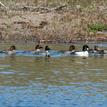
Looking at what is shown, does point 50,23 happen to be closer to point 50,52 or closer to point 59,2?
point 59,2

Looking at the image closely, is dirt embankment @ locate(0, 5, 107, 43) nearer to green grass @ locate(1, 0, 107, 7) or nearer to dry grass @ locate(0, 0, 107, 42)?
dry grass @ locate(0, 0, 107, 42)

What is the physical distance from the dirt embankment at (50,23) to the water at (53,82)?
8.70m

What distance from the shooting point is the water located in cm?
2023

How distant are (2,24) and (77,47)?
7923mm

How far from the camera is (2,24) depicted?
44.1 meters

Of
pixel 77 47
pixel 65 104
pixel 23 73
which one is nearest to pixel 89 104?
pixel 65 104

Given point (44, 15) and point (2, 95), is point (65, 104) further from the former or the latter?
point (44, 15)

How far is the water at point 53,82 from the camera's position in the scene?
20234 millimetres

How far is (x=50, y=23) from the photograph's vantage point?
4428 cm

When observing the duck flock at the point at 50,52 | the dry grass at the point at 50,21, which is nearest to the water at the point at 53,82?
the duck flock at the point at 50,52

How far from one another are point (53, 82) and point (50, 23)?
802 inches

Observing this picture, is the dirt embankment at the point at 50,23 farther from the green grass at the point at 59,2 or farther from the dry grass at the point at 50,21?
the green grass at the point at 59,2

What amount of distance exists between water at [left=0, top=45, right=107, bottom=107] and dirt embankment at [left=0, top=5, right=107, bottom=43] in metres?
8.70

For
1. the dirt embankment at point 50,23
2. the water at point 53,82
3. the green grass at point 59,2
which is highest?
the green grass at point 59,2
